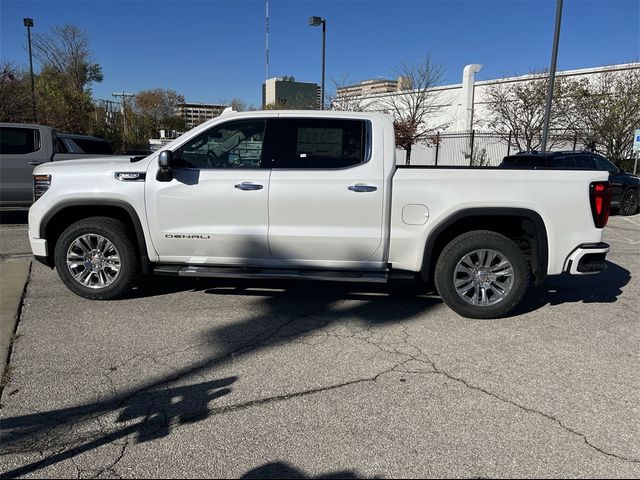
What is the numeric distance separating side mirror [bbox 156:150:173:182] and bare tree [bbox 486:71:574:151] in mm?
23198

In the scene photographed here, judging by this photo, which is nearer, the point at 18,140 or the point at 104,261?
the point at 104,261

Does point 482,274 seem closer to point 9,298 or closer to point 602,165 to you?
point 9,298

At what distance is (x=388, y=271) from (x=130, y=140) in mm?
34866

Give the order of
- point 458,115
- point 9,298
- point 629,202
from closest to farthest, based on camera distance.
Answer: point 9,298 → point 629,202 → point 458,115

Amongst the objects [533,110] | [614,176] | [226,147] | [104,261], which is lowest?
[104,261]

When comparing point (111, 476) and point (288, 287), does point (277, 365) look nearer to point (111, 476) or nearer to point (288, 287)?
point (111, 476)

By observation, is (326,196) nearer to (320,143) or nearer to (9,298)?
(320,143)

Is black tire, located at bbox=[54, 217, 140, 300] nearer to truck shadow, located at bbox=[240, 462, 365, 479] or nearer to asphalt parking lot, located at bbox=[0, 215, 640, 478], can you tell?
asphalt parking lot, located at bbox=[0, 215, 640, 478]

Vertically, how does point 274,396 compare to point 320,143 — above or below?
below

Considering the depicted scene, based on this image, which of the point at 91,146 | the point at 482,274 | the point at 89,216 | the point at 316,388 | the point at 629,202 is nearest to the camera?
the point at 316,388

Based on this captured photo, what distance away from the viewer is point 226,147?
→ 5055mm

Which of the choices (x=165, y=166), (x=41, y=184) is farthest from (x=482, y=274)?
(x=41, y=184)

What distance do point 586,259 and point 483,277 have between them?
3.26 ft

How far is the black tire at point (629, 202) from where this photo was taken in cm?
1344
